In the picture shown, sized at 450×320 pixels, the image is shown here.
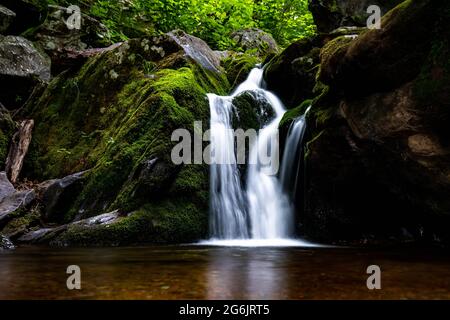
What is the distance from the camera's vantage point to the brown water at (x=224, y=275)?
8.59ft

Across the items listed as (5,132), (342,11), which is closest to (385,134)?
(342,11)

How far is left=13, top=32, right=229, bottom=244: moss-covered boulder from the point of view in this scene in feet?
22.7

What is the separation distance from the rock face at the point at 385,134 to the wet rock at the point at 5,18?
8538mm

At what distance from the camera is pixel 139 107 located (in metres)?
8.23

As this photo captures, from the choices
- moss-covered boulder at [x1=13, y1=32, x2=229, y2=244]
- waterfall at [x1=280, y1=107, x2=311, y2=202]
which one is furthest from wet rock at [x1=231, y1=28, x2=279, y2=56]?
waterfall at [x1=280, y1=107, x2=311, y2=202]

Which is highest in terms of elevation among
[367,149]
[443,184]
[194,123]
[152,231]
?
[194,123]

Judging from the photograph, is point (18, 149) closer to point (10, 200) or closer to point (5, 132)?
point (5, 132)

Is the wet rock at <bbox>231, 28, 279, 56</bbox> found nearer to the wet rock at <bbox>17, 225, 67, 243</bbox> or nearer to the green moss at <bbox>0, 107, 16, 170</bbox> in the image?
the green moss at <bbox>0, 107, 16, 170</bbox>

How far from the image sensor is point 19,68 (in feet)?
34.8

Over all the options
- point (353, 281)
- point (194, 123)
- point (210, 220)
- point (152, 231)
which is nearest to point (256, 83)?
point (194, 123)

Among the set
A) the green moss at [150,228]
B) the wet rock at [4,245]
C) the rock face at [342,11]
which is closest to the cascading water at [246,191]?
the green moss at [150,228]

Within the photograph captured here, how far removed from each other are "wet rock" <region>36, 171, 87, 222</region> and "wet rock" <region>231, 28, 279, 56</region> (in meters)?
8.72

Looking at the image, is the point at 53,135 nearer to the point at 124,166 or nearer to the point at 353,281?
the point at 124,166
